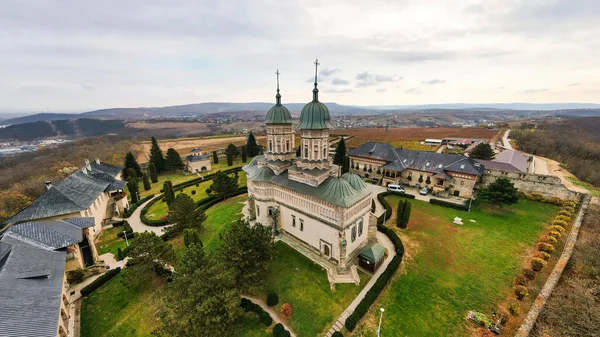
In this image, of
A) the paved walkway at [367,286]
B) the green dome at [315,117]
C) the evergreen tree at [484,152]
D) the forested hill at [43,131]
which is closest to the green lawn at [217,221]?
the paved walkway at [367,286]

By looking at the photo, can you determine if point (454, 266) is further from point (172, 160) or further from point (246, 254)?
point (172, 160)

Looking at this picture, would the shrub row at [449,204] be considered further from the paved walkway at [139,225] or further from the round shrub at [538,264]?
the paved walkway at [139,225]

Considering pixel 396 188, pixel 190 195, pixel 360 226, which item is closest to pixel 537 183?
pixel 396 188

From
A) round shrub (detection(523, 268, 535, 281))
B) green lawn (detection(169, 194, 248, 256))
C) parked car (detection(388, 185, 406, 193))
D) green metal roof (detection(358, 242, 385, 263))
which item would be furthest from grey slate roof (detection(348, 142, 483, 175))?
green lawn (detection(169, 194, 248, 256))

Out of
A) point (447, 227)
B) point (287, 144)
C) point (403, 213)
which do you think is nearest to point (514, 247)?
point (447, 227)

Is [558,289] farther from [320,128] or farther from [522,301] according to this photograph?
[320,128]

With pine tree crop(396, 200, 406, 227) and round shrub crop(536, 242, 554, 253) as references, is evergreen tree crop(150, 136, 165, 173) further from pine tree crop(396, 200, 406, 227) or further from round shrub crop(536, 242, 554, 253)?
round shrub crop(536, 242, 554, 253)
